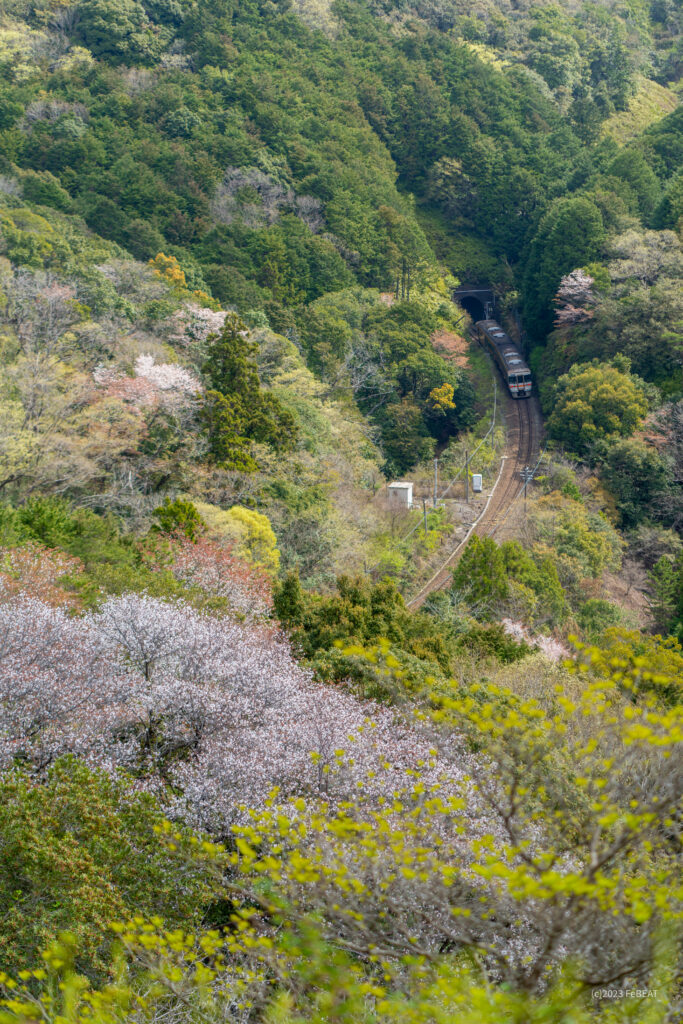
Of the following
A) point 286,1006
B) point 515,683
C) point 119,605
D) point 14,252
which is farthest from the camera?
point 14,252

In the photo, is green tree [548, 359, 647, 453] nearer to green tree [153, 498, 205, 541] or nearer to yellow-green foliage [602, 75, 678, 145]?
green tree [153, 498, 205, 541]

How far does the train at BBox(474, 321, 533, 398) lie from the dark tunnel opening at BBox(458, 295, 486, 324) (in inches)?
84.1

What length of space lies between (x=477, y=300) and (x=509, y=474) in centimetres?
2198

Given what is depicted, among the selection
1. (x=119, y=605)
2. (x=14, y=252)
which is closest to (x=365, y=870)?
(x=119, y=605)

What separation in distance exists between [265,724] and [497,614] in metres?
13.1

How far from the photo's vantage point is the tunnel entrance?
52.0 meters

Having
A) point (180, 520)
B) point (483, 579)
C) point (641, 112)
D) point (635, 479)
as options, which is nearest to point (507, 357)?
point (635, 479)

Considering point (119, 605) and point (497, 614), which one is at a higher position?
point (119, 605)

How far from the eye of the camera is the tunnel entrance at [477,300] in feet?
171

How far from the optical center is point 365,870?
5.71 meters

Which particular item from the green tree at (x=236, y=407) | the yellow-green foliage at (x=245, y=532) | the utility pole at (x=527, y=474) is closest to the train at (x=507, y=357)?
the utility pole at (x=527, y=474)

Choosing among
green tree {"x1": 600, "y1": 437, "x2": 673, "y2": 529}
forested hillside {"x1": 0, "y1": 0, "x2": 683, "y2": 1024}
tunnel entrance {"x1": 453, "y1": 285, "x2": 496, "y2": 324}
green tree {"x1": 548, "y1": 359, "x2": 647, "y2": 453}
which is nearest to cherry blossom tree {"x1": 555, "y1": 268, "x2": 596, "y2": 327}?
forested hillside {"x1": 0, "y1": 0, "x2": 683, "y2": 1024}

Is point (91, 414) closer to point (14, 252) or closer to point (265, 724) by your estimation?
point (14, 252)

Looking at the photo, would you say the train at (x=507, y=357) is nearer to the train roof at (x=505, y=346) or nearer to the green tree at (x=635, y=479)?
the train roof at (x=505, y=346)
